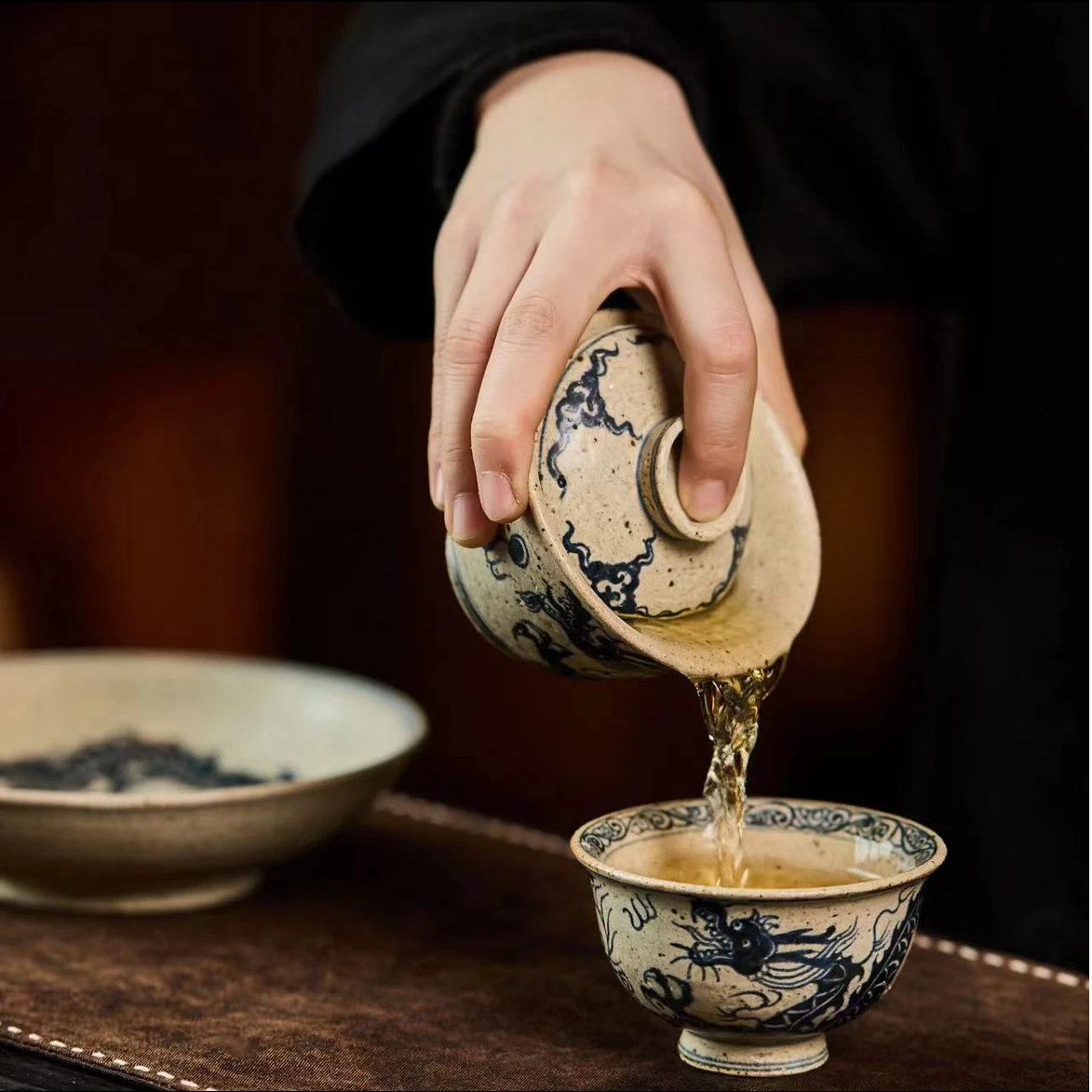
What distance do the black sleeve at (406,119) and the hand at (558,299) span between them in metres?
0.15

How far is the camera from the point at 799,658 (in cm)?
283

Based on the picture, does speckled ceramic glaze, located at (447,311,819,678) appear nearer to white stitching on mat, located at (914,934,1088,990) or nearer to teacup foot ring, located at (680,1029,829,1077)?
teacup foot ring, located at (680,1029,829,1077)

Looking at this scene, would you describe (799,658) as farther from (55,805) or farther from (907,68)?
(55,805)

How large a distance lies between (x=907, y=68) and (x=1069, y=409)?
399 millimetres

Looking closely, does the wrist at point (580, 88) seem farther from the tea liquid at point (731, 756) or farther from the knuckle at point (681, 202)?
the tea liquid at point (731, 756)

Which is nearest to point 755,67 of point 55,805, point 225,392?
point 55,805

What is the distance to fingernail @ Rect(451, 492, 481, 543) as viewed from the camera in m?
1.00

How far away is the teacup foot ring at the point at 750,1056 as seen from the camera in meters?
1.01

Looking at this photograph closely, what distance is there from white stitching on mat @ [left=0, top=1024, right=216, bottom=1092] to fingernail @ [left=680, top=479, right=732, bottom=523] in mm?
477

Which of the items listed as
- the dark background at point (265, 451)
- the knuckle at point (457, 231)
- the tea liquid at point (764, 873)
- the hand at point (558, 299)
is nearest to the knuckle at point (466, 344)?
the hand at point (558, 299)

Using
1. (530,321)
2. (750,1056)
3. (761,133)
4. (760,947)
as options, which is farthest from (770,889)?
(761,133)

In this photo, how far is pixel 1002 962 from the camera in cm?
127

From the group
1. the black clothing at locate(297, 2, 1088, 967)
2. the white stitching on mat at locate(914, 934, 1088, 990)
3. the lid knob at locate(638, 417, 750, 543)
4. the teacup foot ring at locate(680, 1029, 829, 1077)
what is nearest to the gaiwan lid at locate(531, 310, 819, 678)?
the lid knob at locate(638, 417, 750, 543)

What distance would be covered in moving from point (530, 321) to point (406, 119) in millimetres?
447
